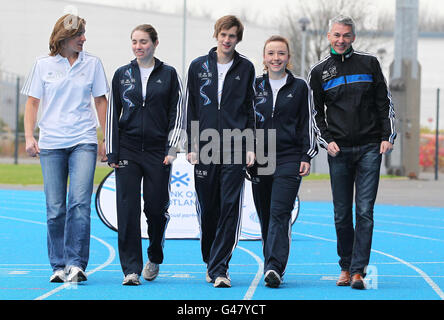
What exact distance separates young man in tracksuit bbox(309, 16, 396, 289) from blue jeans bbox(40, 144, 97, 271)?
2056 millimetres

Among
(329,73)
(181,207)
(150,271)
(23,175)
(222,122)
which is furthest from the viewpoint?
(23,175)

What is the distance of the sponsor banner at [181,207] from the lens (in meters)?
11.1

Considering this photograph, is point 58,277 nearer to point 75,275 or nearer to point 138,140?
point 75,275

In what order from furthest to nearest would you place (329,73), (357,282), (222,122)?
(329,73)
(222,122)
(357,282)

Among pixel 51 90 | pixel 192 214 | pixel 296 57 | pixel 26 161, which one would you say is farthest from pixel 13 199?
pixel 296 57

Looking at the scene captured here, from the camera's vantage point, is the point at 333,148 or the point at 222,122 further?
the point at 333,148

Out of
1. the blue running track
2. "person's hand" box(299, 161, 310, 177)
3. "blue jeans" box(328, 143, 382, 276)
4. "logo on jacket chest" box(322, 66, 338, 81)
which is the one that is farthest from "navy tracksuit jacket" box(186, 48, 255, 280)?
"blue jeans" box(328, 143, 382, 276)

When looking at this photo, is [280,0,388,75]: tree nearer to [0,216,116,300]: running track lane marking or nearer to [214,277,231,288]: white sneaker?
[0,216,116,300]: running track lane marking

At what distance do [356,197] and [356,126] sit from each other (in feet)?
2.02

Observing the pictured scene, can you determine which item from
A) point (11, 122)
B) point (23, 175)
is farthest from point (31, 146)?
point (11, 122)

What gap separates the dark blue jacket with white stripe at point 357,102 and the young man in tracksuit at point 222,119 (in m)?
0.71

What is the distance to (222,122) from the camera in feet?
24.3

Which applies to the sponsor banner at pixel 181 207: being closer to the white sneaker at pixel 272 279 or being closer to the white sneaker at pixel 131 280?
the white sneaker at pixel 131 280
